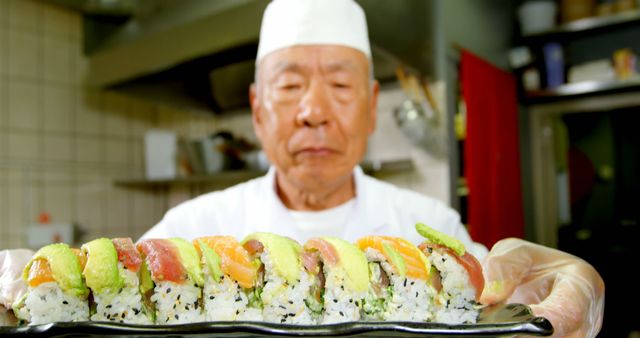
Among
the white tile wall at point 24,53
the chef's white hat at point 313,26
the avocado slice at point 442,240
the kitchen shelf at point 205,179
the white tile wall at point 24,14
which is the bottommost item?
the avocado slice at point 442,240

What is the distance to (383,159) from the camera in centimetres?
195

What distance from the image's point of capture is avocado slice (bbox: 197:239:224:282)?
0.44 metres

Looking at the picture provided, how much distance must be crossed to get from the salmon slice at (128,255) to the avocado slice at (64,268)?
3 centimetres

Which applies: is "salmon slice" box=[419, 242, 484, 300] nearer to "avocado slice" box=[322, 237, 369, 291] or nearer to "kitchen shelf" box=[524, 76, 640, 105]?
"avocado slice" box=[322, 237, 369, 291]

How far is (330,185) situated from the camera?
913 millimetres

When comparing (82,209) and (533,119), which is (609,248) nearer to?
(533,119)

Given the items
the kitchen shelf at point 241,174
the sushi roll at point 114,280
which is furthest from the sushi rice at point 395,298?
the kitchen shelf at point 241,174

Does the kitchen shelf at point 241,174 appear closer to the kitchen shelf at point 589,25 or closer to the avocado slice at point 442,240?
the kitchen shelf at point 589,25

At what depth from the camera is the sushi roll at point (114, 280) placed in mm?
419

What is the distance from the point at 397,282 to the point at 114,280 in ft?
0.83

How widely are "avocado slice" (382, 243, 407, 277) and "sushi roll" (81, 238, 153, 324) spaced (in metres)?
0.23

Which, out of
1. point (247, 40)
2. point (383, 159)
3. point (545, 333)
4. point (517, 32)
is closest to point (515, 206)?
point (383, 159)

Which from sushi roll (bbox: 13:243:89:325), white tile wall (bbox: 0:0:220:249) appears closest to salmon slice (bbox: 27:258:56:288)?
sushi roll (bbox: 13:243:89:325)

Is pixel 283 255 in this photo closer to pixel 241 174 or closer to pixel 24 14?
pixel 241 174
